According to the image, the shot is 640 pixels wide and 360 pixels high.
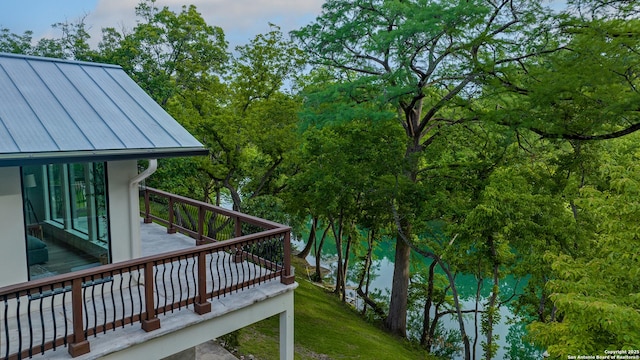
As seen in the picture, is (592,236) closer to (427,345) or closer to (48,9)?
(427,345)

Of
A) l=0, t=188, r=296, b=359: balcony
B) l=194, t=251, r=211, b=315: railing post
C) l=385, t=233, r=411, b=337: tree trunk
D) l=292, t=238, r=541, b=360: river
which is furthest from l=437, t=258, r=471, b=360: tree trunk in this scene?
l=194, t=251, r=211, b=315: railing post

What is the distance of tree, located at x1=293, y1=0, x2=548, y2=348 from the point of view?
10.5m

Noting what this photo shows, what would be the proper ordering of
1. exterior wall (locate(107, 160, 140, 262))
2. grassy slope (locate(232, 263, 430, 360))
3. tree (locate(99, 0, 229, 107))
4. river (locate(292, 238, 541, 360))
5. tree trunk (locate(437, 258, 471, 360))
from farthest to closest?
1. tree (locate(99, 0, 229, 107))
2. river (locate(292, 238, 541, 360))
3. tree trunk (locate(437, 258, 471, 360))
4. grassy slope (locate(232, 263, 430, 360))
5. exterior wall (locate(107, 160, 140, 262))

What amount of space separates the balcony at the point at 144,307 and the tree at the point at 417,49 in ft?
22.0

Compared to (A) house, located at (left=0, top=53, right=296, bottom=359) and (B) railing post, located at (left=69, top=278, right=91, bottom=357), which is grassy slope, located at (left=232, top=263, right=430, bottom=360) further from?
(B) railing post, located at (left=69, top=278, right=91, bottom=357)

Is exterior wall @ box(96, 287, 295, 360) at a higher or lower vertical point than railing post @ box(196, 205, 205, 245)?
lower

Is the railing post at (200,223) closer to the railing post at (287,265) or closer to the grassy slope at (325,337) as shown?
the railing post at (287,265)

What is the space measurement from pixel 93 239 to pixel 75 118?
1.87 meters

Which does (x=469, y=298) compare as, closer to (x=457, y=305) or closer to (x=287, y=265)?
(x=457, y=305)

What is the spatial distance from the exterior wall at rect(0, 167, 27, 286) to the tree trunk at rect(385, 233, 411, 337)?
37.5ft

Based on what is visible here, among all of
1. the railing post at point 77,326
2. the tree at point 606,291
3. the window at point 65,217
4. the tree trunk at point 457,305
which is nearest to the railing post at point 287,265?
the window at point 65,217

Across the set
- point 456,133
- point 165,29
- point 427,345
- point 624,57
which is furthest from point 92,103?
point 427,345

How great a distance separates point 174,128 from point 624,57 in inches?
359

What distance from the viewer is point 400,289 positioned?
14844mm
